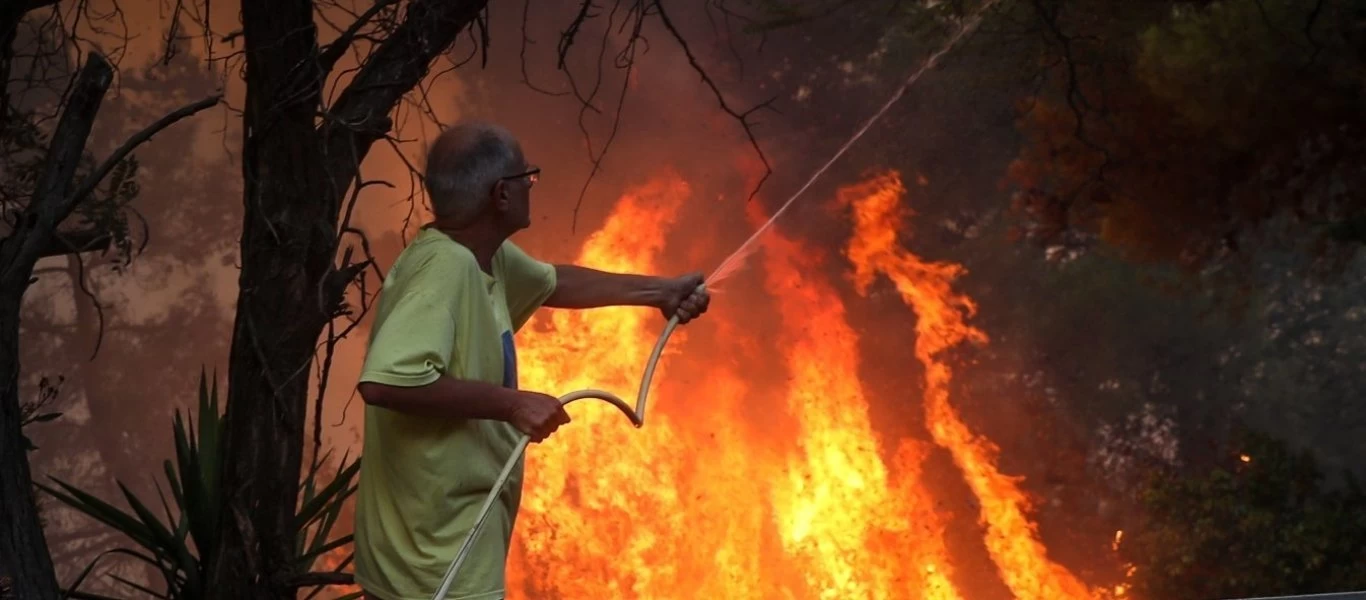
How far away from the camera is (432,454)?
2.21 metres

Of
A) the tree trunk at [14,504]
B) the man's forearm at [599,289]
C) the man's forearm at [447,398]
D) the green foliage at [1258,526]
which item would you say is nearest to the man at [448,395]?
the man's forearm at [447,398]

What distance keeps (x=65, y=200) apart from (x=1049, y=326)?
4.07 metres

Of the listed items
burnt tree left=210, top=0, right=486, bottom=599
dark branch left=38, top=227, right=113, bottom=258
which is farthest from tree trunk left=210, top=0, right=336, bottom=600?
dark branch left=38, top=227, right=113, bottom=258

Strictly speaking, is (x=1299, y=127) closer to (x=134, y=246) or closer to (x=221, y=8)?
(x=221, y=8)

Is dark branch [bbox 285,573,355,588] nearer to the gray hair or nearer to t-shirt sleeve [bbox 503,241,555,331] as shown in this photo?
t-shirt sleeve [bbox 503,241,555,331]

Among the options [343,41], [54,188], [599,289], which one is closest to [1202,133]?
[599,289]

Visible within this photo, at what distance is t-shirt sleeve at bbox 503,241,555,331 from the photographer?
2.53m

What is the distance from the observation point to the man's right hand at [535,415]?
6.93 feet

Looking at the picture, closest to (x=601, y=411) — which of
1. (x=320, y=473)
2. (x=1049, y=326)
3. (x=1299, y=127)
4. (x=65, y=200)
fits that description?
(x=320, y=473)

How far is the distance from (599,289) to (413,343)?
724 millimetres

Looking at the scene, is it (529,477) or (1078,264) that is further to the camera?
(529,477)

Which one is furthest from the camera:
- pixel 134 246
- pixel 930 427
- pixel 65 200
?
pixel 930 427

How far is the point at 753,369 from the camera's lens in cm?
588

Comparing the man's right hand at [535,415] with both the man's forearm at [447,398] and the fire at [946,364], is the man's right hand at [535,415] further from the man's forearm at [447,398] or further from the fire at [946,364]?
the fire at [946,364]
